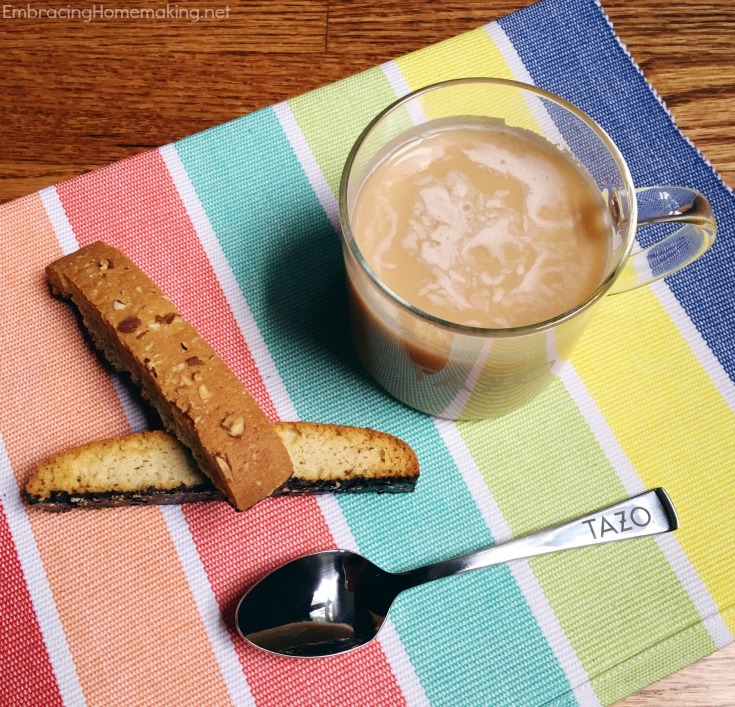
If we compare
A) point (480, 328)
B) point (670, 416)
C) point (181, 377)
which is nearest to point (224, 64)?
point (181, 377)

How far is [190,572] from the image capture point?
877mm

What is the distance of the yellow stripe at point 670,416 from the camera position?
905 millimetres

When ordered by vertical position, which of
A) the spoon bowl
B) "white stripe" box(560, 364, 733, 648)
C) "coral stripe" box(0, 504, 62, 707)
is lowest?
"coral stripe" box(0, 504, 62, 707)

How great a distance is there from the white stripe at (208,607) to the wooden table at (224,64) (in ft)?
1.54

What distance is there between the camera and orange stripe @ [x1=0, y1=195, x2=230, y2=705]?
33.4 inches

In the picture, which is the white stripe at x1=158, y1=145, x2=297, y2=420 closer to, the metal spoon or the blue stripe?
the metal spoon

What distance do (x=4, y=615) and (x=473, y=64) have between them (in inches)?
33.7

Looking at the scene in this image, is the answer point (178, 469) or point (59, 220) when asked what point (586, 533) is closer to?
point (178, 469)

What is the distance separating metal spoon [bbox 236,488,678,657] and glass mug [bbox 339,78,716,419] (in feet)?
0.50

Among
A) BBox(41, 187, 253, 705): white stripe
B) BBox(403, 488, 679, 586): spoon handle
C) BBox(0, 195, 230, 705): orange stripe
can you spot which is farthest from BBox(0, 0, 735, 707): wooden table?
BBox(403, 488, 679, 586): spoon handle

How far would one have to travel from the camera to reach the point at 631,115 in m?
1.06

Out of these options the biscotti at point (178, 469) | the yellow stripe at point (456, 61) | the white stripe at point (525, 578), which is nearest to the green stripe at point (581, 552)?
the white stripe at point (525, 578)

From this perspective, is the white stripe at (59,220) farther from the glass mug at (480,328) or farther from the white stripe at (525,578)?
the white stripe at (525,578)

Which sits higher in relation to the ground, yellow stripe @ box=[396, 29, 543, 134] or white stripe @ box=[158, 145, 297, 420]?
yellow stripe @ box=[396, 29, 543, 134]
